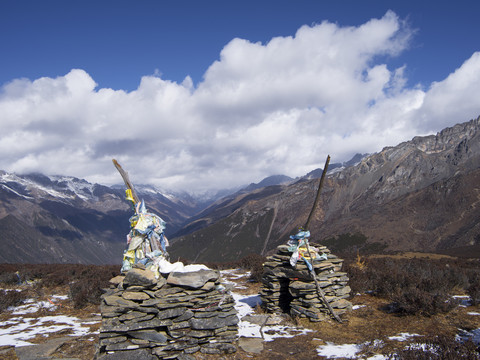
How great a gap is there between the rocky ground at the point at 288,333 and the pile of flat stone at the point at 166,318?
58 centimetres

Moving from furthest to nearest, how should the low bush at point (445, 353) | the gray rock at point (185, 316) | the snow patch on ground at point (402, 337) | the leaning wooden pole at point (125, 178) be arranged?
the leaning wooden pole at point (125, 178), the snow patch on ground at point (402, 337), the gray rock at point (185, 316), the low bush at point (445, 353)

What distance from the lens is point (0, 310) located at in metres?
14.6

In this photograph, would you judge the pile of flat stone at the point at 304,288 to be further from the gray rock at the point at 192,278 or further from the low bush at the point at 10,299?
the low bush at the point at 10,299

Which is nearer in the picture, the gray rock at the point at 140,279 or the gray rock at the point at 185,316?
the gray rock at the point at 185,316

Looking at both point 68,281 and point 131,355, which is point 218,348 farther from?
point 68,281

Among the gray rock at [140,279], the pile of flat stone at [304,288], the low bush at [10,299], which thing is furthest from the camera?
the low bush at [10,299]

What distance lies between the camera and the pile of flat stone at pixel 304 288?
12203 mm

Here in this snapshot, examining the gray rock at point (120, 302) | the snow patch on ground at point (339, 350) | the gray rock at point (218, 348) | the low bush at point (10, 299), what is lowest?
the snow patch on ground at point (339, 350)

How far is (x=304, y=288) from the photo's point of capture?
12227mm

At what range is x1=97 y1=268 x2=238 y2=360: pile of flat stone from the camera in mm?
8695

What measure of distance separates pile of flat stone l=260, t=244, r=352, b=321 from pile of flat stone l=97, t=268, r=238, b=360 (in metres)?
3.69

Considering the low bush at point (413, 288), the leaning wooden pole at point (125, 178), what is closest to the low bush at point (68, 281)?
the leaning wooden pole at point (125, 178)

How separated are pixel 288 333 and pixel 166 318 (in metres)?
4.47

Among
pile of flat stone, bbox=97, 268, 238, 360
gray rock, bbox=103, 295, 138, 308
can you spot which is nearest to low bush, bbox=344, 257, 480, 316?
pile of flat stone, bbox=97, 268, 238, 360
